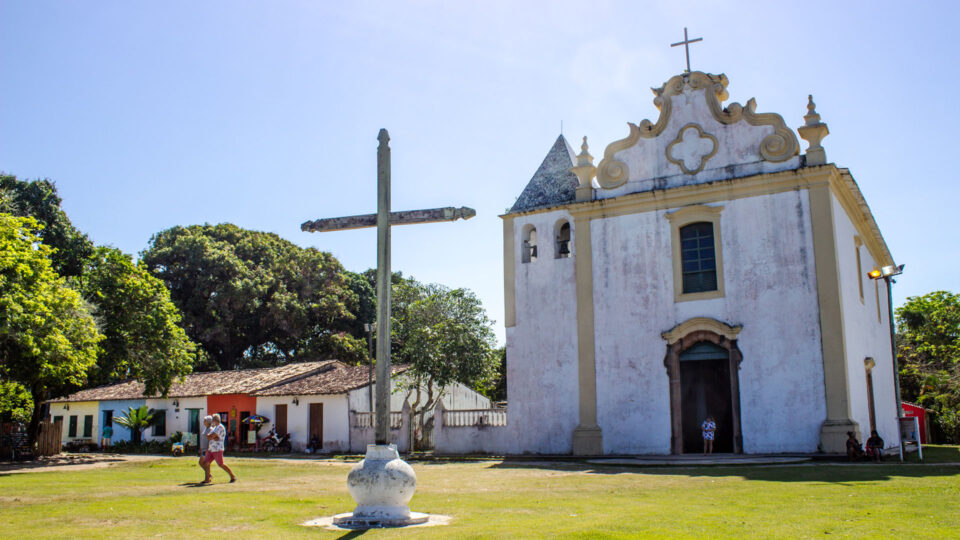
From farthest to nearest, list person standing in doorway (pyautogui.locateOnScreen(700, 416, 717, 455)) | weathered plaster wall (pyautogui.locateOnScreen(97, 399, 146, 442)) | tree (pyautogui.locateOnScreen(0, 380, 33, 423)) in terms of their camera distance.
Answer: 1. tree (pyautogui.locateOnScreen(0, 380, 33, 423))
2. weathered plaster wall (pyautogui.locateOnScreen(97, 399, 146, 442))
3. person standing in doorway (pyautogui.locateOnScreen(700, 416, 717, 455))

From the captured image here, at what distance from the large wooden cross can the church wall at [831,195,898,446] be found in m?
13.4

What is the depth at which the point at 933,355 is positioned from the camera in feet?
113

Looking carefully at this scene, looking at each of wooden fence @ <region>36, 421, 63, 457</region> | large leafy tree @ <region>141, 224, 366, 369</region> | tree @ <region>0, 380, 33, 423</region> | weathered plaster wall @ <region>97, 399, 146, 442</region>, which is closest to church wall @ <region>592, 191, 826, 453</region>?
wooden fence @ <region>36, 421, 63, 457</region>

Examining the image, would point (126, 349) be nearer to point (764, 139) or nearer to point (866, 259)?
point (764, 139)

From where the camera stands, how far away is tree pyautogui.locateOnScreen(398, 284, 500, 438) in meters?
25.3

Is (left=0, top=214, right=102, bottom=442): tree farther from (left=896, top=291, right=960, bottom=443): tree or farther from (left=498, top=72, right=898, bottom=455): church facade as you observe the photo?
(left=896, top=291, right=960, bottom=443): tree

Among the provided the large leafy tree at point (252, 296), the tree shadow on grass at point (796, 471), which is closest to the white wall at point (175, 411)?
the large leafy tree at point (252, 296)

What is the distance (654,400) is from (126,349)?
622 inches

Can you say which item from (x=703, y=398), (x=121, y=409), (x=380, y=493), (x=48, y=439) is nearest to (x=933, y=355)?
(x=703, y=398)

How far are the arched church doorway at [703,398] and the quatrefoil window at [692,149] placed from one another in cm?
470

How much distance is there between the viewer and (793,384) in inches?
714

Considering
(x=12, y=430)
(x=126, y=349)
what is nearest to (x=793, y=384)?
(x=126, y=349)

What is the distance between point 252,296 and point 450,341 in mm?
19276

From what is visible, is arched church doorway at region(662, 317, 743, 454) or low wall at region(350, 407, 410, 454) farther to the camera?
low wall at region(350, 407, 410, 454)
